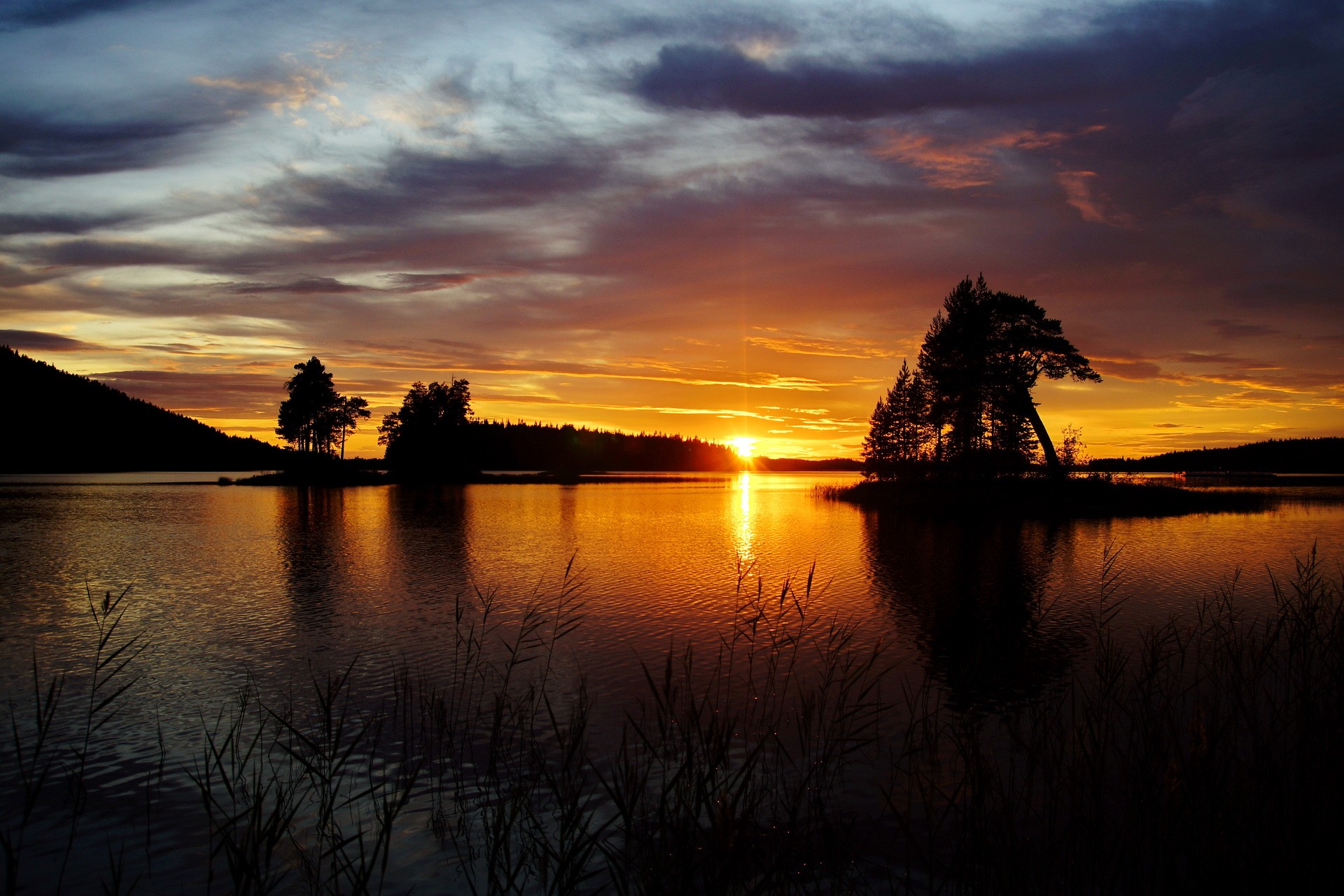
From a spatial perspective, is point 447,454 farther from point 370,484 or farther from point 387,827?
point 387,827

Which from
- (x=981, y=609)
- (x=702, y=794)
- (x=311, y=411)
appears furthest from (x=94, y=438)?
(x=702, y=794)

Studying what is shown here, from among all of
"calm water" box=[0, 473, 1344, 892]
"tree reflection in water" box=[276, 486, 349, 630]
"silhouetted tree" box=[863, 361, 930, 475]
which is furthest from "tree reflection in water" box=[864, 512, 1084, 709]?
"silhouetted tree" box=[863, 361, 930, 475]

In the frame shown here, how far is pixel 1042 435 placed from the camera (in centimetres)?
5169

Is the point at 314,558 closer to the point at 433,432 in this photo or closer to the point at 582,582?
the point at 582,582

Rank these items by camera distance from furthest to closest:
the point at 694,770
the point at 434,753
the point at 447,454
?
the point at 447,454 → the point at 434,753 → the point at 694,770

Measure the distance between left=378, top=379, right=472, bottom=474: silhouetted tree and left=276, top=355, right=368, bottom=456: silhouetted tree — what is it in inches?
437

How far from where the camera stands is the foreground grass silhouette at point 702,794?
600cm

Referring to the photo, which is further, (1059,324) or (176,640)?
(1059,324)

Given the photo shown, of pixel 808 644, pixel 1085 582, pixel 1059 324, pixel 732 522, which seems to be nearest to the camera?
pixel 808 644

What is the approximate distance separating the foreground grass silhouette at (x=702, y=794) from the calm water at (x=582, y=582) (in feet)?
3.24

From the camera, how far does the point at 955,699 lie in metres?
11.2

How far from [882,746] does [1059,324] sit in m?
48.1

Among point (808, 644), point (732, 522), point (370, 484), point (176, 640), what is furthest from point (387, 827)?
point (370, 484)

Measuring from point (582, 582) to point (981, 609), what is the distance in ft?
36.5
